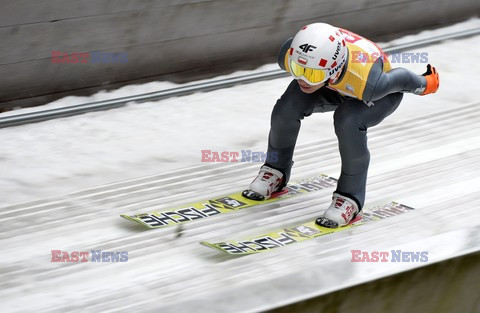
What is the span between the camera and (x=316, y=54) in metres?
3.51

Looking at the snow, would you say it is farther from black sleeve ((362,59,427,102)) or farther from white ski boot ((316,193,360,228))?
black sleeve ((362,59,427,102))

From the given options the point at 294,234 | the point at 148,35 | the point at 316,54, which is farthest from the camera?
the point at 148,35

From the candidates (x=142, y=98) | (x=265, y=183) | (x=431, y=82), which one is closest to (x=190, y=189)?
(x=265, y=183)

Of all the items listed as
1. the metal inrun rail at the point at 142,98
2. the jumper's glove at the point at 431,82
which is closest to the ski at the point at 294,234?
the jumper's glove at the point at 431,82

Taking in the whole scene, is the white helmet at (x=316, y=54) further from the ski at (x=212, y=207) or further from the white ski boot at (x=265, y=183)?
the ski at (x=212, y=207)

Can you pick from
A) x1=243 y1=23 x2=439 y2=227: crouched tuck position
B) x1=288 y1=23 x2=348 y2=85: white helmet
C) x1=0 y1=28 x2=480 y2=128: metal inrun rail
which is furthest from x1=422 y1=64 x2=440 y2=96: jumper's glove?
x1=0 y1=28 x2=480 y2=128: metal inrun rail

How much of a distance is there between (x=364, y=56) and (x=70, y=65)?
2390 mm

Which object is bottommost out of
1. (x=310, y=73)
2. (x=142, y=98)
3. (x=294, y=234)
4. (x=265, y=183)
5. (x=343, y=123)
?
(x=294, y=234)

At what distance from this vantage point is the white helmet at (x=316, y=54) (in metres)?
3.52

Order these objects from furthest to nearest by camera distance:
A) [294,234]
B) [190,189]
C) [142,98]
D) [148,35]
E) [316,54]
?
[148,35]
[142,98]
[190,189]
[294,234]
[316,54]

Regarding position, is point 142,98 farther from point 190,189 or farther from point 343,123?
point 343,123

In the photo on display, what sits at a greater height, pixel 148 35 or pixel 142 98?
pixel 148 35

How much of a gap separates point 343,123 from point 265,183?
2.03ft

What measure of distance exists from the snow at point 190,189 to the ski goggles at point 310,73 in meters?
0.70
